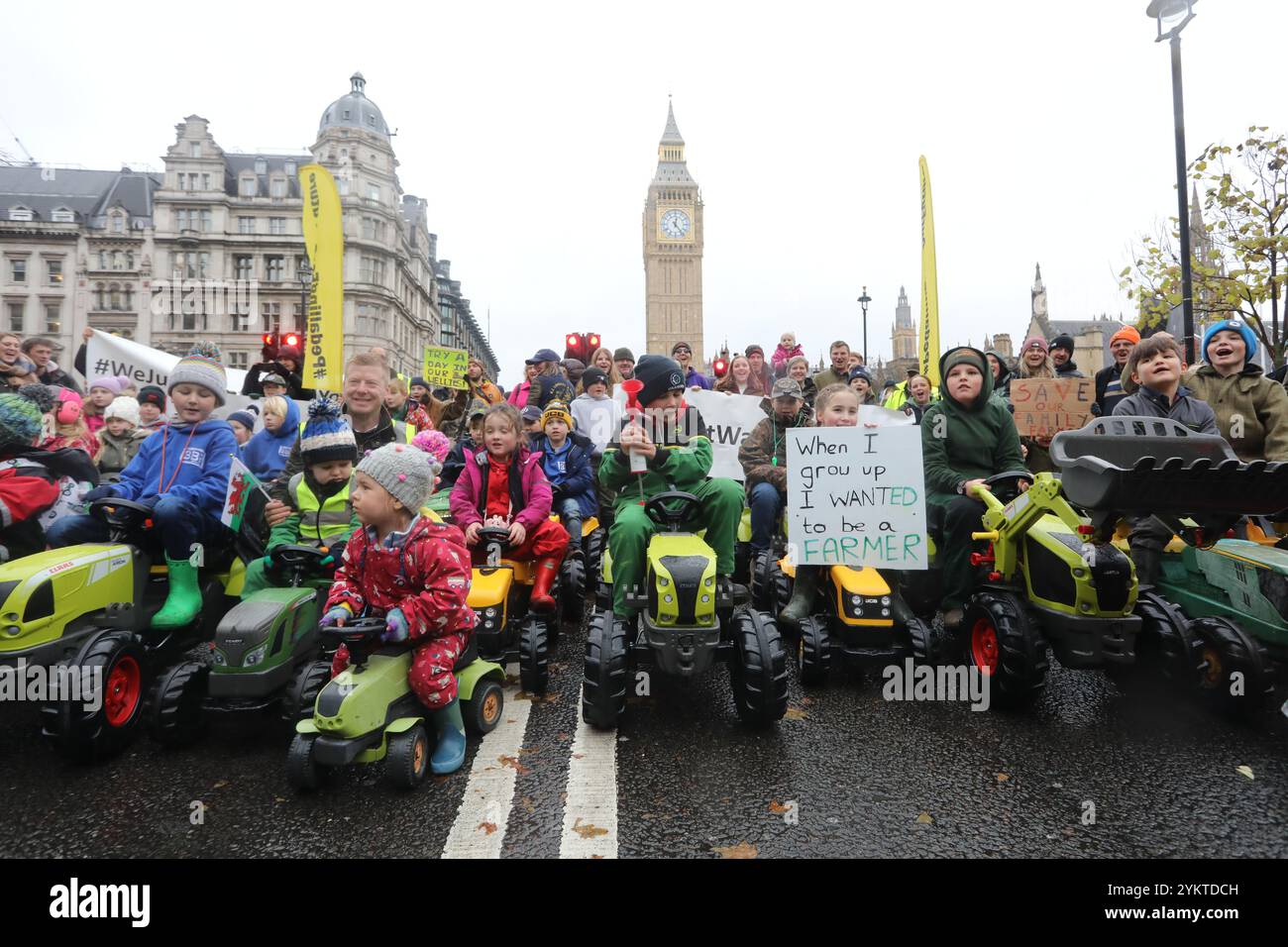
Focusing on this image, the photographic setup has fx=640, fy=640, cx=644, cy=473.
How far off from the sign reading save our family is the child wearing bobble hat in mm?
2088

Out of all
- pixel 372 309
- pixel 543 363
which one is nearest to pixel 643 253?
pixel 372 309

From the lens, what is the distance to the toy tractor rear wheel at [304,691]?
9.68 ft

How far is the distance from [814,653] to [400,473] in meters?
2.45

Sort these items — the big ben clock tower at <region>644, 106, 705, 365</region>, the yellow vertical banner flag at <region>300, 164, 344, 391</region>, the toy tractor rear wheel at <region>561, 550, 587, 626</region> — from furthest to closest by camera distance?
the big ben clock tower at <region>644, 106, 705, 365</region> < the yellow vertical banner flag at <region>300, 164, 344, 391</region> < the toy tractor rear wheel at <region>561, 550, 587, 626</region>

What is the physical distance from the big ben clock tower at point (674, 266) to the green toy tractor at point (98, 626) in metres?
92.5

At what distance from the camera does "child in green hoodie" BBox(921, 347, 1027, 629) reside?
14.4 feet

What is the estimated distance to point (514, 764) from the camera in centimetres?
286

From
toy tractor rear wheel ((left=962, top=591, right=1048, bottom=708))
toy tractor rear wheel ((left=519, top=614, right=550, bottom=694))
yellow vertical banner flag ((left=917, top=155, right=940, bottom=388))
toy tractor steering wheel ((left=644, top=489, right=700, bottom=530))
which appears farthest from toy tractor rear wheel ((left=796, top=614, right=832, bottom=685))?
yellow vertical banner flag ((left=917, top=155, right=940, bottom=388))

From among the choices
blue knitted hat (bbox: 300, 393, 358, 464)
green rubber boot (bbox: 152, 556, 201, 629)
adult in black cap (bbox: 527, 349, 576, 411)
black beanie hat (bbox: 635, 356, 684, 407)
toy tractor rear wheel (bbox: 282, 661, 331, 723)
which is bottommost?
toy tractor rear wheel (bbox: 282, 661, 331, 723)

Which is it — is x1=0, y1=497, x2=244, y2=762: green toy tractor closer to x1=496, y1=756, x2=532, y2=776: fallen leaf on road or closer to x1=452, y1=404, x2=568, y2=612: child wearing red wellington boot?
x1=452, y1=404, x2=568, y2=612: child wearing red wellington boot

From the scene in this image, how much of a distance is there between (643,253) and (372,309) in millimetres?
56686

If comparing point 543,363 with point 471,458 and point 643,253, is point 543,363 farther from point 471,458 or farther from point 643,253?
point 643,253

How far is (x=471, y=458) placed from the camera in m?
4.55

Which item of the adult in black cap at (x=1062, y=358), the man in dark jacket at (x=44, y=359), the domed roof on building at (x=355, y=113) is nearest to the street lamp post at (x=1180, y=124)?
the adult in black cap at (x=1062, y=358)
